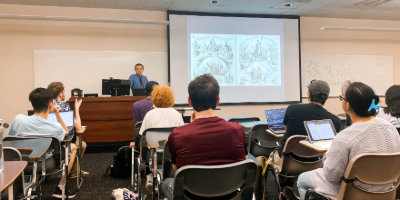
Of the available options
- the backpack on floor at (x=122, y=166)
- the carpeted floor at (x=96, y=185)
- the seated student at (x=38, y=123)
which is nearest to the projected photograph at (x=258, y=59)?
the carpeted floor at (x=96, y=185)

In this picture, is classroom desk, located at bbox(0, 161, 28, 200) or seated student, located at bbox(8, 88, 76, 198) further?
seated student, located at bbox(8, 88, 76, 198)

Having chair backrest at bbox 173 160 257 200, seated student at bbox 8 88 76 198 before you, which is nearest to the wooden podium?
seated student at bbox 8 88 76 198

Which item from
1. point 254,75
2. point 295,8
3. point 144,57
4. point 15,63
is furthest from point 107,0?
point 295,8

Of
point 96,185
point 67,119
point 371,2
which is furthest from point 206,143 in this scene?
point 371,2

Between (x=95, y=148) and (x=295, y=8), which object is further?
(x=295, y=8)

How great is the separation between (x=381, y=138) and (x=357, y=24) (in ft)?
23.3

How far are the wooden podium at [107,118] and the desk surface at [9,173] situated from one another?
3419 millimetres

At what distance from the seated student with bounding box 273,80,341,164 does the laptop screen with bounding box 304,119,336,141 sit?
0.33 feet

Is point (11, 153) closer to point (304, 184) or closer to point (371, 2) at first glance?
point (304, 184)

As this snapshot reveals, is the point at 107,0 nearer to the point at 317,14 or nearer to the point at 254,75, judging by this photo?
the point at 254,75

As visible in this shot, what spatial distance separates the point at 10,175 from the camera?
1343 millimetres

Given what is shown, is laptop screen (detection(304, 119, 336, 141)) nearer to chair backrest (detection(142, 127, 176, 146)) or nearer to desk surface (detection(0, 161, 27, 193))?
chair backrest (detection(142, 127, 176, 146))

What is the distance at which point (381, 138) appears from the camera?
146cm

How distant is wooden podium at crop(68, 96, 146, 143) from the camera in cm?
483
